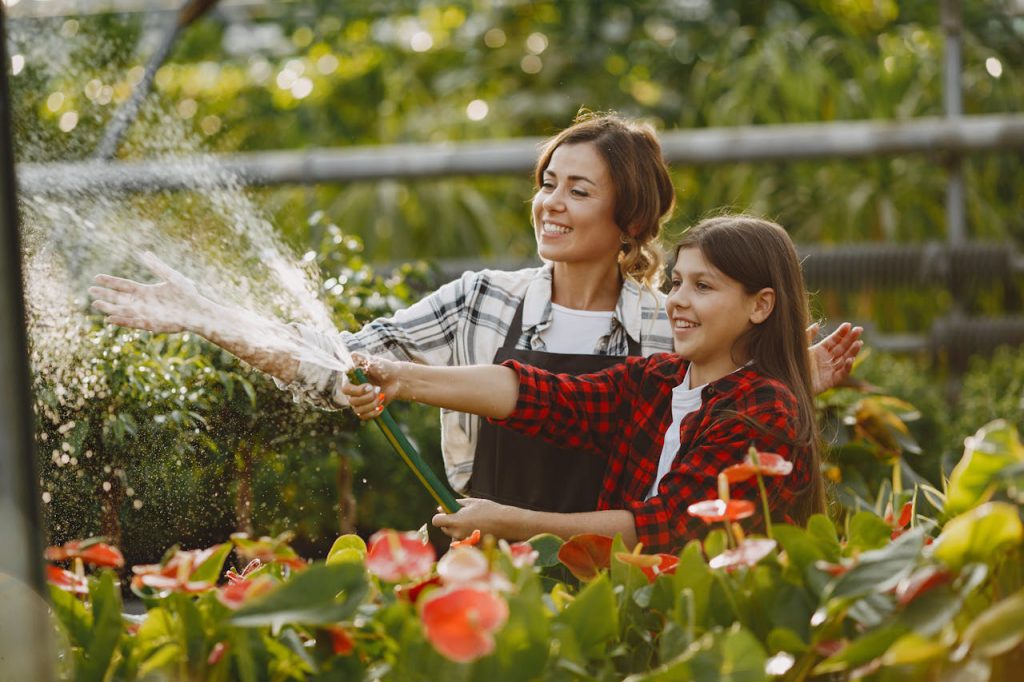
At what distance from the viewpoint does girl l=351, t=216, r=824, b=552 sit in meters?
1.59

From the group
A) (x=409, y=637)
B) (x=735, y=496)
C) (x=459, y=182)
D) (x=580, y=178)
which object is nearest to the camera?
(x=409, y=637)

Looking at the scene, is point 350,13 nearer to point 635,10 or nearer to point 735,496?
point 635,10

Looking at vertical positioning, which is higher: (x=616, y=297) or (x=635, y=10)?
(x=635, y=10)

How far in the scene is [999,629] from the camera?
0.90 m

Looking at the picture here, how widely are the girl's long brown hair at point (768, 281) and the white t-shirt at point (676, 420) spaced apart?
10cm

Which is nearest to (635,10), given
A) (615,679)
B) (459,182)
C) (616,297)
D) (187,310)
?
(459,182)

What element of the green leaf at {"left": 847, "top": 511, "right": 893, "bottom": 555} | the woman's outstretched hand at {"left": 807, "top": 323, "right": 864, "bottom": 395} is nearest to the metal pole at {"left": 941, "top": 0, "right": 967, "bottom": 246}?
the woman's outstretched hand at {"left": 807, "top": 323, "right": 864, "bottom": 395}

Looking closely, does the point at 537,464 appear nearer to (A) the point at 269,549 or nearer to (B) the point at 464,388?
(B) the point at 464,388

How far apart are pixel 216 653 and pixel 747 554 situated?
513mm

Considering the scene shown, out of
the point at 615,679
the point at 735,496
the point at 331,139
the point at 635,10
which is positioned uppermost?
the point at 635,10

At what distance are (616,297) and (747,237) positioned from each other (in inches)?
20.0

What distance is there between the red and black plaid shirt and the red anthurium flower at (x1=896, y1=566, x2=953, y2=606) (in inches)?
20.7

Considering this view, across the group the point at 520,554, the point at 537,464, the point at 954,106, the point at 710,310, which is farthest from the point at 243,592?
the point at 954,106

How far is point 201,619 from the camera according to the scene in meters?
1.11
